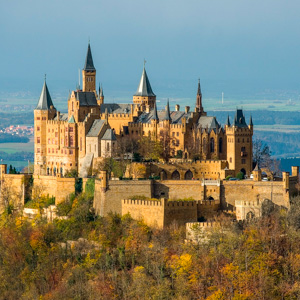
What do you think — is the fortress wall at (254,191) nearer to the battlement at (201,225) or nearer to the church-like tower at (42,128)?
the battlement at (201,225)

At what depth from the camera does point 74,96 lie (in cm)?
8206

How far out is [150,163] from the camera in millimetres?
75375

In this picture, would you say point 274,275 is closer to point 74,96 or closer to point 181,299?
point 181,299

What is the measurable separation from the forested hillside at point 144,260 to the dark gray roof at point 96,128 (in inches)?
349

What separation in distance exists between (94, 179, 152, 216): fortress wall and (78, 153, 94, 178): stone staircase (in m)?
6.74

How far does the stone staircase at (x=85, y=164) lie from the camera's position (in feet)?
255

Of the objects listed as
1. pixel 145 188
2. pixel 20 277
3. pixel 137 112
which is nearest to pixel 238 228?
pixel 145 188

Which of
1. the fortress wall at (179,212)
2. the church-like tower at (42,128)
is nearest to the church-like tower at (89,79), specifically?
the church-like tower at (42,128)

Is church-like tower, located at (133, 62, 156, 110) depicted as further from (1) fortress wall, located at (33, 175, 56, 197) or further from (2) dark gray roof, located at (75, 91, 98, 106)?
(1) fortress wall, located at (33, 175, 56, 197)

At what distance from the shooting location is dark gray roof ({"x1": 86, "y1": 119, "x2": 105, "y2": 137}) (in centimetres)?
7975

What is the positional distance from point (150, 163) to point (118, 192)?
5634mm

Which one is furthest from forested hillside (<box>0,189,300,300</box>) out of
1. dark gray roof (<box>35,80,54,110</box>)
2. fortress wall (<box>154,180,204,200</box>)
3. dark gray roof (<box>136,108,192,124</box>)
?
dark gray roof (<box>35,80,54,110</box>)

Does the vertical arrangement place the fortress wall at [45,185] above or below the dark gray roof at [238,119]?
below

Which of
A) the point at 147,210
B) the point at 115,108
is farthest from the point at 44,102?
the point at 147,210
